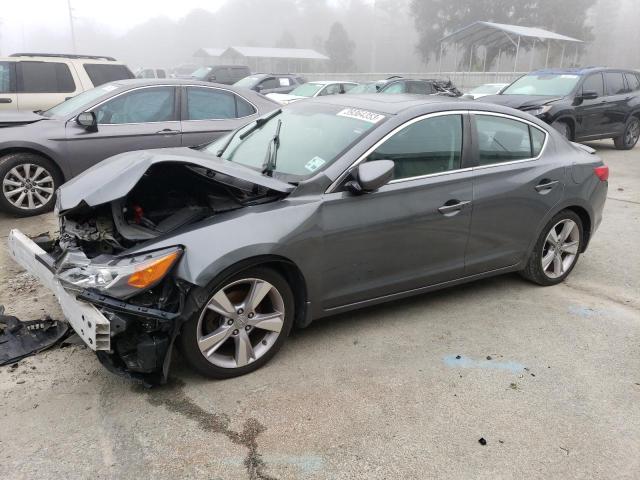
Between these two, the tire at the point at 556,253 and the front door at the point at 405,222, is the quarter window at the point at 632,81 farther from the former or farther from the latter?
the front door at the point at 405,222

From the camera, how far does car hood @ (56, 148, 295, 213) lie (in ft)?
10.1

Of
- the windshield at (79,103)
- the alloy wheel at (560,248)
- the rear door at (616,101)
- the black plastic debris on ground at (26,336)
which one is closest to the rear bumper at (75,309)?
the black plastic debris on ground at (26,336)

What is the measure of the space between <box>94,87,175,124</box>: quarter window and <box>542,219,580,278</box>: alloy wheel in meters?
4.62

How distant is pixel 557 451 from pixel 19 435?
8.68 feet

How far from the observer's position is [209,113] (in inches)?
276

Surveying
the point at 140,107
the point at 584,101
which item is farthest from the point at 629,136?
the point at 140,107

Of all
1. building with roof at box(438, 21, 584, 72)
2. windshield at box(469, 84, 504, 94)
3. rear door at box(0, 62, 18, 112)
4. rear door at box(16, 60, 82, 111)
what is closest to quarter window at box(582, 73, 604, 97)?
windshield at box(469, 84, 504, 94)

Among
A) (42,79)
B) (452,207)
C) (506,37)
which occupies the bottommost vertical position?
(452,207)

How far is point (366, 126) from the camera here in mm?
3641

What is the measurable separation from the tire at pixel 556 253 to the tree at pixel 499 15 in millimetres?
53708

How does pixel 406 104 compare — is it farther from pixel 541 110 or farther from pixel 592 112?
pixel 592 112

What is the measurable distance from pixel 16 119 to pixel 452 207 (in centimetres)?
541

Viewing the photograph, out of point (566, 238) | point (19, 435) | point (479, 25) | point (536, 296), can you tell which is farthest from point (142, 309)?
point (479, 25)

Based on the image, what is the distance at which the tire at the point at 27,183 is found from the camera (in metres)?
6.13
